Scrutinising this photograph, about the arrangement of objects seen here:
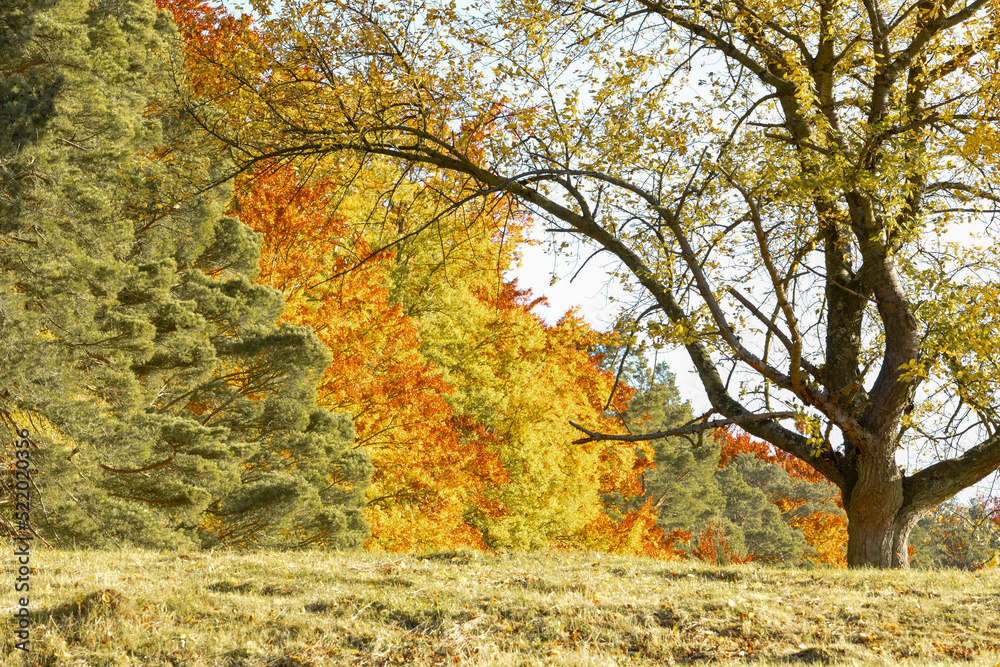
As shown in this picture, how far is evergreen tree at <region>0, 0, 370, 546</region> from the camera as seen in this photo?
10711 mm

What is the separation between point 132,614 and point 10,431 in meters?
6.09

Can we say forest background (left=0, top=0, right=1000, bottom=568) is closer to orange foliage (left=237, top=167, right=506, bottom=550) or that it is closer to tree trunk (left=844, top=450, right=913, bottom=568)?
orange foliage (left=237, top=167, right=506, bottom=550)

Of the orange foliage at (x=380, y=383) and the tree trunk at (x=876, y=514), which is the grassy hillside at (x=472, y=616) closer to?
the tree trunk at (x=876, y=514)

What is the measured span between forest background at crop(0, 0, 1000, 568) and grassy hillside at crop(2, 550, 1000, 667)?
232cm

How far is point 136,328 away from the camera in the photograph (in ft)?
39.8

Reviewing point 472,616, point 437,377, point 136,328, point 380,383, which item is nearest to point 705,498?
point 437,377

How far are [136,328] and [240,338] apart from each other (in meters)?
2.00

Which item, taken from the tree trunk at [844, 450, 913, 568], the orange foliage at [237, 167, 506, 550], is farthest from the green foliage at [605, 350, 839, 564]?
the tree trunk at [844, 450, 913, 568]

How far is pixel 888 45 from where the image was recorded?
32.2 feet

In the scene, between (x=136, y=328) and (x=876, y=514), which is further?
(x=136, y=328)

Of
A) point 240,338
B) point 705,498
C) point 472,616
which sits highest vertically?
point 240,338

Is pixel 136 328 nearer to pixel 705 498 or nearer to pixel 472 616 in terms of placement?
pixel 472 616

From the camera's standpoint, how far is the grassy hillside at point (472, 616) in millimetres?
5266

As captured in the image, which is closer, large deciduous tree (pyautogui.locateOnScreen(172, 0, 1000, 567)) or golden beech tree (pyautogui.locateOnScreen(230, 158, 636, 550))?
large deciduous tree (pyautogui.locateOnScreen(172, 0, 1000, 567))
